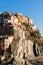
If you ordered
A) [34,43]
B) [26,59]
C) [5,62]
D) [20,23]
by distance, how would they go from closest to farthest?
[5,62], [26,59], [34,43], [20,23]

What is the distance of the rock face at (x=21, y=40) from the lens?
276ft

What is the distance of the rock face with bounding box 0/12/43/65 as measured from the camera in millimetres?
84125

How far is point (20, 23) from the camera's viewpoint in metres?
98.8

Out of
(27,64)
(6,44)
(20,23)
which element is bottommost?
(27,64)

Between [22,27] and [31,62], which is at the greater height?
[22,27]

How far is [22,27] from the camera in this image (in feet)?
315

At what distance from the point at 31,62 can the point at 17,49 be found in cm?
514

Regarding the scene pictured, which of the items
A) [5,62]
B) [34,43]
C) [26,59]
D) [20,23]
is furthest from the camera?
[20,23]

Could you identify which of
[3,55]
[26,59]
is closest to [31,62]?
[26,59]

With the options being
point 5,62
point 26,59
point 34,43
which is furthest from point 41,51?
point 5,62

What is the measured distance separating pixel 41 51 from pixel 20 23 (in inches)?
473

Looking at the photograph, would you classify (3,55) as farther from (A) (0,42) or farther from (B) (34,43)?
(B) (34,43)

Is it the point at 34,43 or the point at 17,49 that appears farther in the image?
the point at 34,43

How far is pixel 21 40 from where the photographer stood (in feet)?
286
